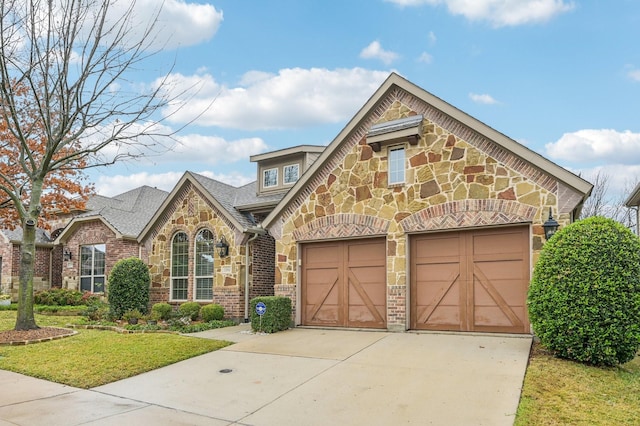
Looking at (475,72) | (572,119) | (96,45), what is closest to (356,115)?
(475,72)

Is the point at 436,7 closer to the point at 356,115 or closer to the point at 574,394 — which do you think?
the point at 356,115

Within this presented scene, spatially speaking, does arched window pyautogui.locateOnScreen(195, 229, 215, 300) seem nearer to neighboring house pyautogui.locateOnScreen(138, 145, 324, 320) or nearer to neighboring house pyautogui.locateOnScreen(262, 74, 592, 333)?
neighboring house pyautogui.locateOnScreen(138, 145, 324, 320)

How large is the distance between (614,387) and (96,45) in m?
12.9

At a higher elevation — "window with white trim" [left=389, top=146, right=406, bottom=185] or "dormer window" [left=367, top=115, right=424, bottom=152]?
"dormer window" [left=367, top=115, right=424, bottom=152]

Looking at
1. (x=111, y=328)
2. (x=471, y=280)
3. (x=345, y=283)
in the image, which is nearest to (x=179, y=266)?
(x=111, y=328)

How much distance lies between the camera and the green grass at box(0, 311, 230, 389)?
7875 mm

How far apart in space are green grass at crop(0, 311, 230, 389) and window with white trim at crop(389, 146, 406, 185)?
5710mm

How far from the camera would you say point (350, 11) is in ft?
43.8

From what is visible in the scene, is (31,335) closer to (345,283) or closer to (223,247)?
(223,247)

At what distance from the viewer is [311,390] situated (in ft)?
21.9

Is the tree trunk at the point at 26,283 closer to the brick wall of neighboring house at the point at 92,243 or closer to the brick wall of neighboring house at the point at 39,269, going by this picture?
the brick wall of neighboring house at the point at 92,243

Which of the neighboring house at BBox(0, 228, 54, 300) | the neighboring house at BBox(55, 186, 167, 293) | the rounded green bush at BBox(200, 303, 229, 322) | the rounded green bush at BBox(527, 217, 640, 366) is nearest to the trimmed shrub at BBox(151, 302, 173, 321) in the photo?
the rounded green bush at BBox(200, 303, 229, 322)

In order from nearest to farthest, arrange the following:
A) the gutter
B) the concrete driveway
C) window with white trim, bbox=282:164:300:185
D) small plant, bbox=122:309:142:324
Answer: the concrete driveway < small plant, bbox=122:309:142:324 < the gutter < window with white trim, bbox=282:164:300:185

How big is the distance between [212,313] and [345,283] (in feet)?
14.9
